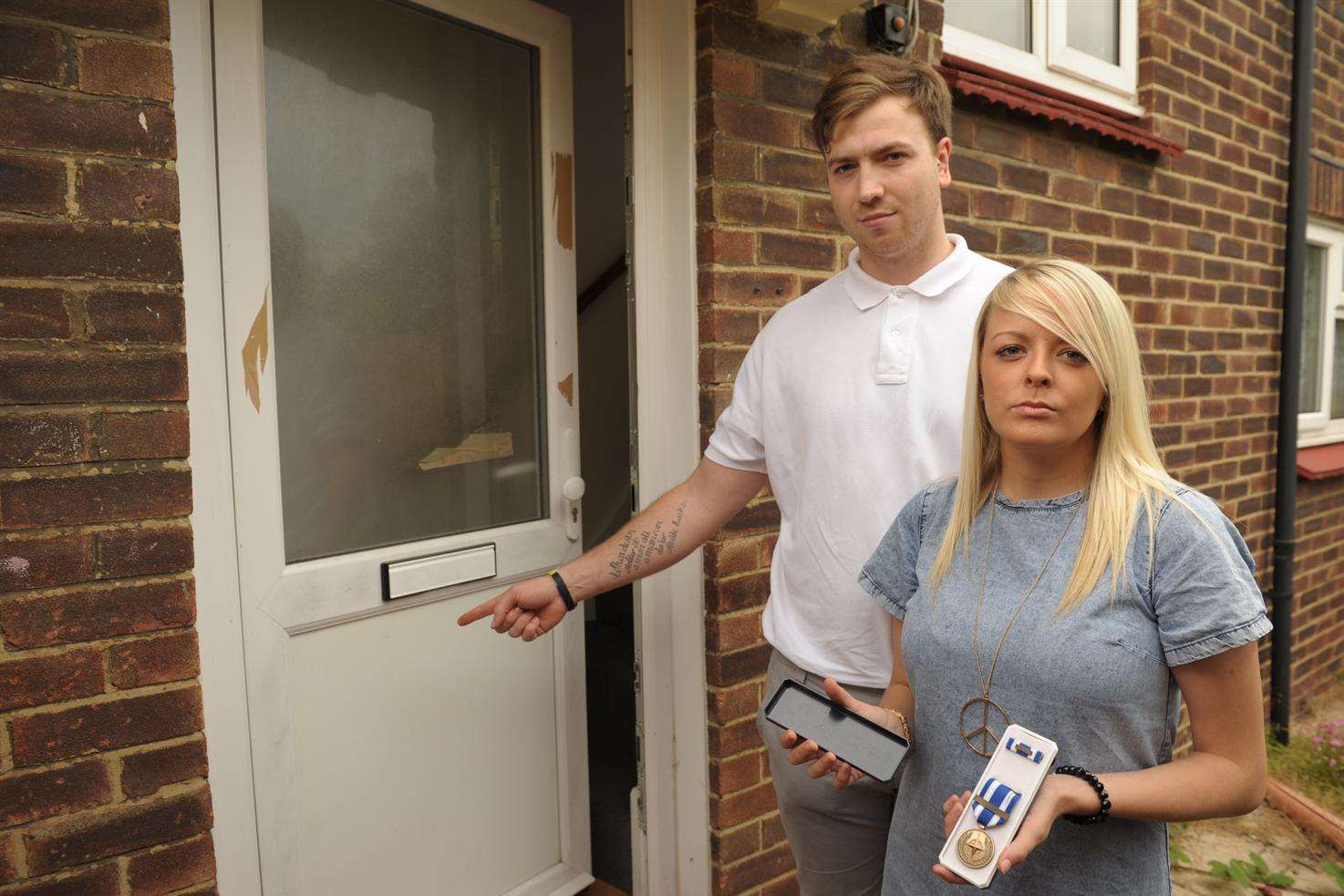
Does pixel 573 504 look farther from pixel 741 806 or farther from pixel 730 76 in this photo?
pixel 730 76

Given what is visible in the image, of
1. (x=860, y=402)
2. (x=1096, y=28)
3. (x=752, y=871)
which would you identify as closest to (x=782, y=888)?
(x=752, y=871)

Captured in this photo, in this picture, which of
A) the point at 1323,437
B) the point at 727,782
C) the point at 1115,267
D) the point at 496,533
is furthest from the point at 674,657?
the point at 1323,437

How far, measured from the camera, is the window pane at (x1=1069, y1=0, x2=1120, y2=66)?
139 inches

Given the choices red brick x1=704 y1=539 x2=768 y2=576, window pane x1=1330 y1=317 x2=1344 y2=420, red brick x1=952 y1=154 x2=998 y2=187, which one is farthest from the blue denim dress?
window pane x1=1330 y1=317 x2=1344 y2=420

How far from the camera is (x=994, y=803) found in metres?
1.08

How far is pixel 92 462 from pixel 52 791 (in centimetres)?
53

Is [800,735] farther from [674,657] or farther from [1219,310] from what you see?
[1219,310]

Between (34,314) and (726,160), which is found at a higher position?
(726,160)

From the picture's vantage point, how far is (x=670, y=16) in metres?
2.21

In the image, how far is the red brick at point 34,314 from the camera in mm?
1399

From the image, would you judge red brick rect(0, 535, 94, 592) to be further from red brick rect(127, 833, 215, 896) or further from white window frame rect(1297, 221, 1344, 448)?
white window frame rect(1297, 221, 1344, 448)

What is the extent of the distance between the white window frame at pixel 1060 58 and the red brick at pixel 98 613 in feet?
8.63

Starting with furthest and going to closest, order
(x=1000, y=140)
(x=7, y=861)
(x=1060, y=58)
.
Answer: (x=1060, y=58)
(x=1000, y=140)
(x=7, y=861)

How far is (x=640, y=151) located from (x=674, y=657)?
1261 millimetres
